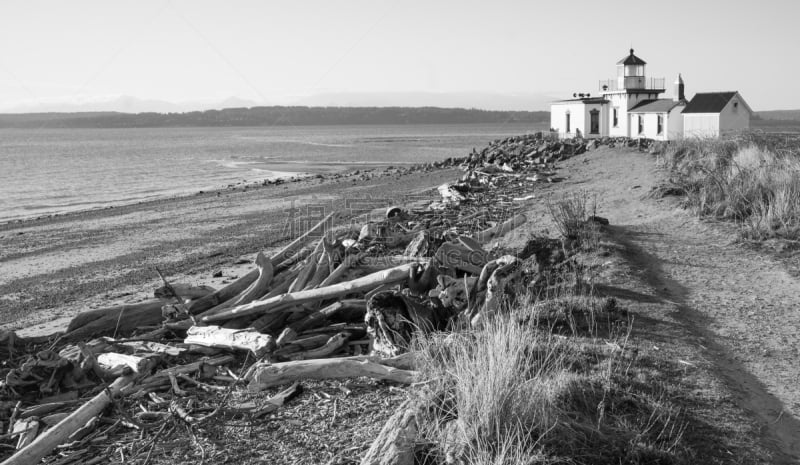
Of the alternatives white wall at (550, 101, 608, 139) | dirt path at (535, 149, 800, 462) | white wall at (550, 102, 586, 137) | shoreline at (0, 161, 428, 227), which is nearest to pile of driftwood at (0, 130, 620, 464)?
dirt path at (535, 149, 800, 462)

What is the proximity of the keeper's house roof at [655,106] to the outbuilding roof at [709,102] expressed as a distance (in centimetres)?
119

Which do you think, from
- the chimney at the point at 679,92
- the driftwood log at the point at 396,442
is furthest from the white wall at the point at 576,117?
the driftwood log at the point at 396,442

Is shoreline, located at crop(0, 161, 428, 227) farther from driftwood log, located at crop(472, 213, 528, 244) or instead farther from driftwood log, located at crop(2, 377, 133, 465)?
driftwood log, located at crop(2, 377, 133, 465)

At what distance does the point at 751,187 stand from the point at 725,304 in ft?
17.7

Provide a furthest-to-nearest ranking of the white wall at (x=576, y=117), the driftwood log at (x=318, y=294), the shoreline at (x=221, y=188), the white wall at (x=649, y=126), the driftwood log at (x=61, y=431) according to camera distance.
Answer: the white wall at (x=576, y=117)
the white wall at (x=649, y=126)
the shoreline at (x=221, y=188)
the driftwood log at (x=318, y=294)
the driftwood log at (x=61, y=431)

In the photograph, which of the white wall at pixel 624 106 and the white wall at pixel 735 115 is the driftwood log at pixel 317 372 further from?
the white wall at pixel 624 106

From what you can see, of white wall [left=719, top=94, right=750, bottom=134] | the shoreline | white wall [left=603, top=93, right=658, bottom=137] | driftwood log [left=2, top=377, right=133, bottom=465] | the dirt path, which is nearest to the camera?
driftwood log [left=2, top=377, right=133, bottom=465]

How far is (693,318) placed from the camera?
676cm

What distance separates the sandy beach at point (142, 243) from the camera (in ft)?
35.5

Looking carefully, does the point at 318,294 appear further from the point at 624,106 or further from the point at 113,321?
the point at 624,106

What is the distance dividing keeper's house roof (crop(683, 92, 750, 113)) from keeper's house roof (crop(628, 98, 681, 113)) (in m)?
1.19

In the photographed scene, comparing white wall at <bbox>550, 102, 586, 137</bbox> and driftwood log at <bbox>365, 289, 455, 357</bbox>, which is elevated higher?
white wall at <bbox>550, 102, 586, 137</bbox>

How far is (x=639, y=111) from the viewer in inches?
1789

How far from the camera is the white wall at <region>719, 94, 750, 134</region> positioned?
38375 millimetres
